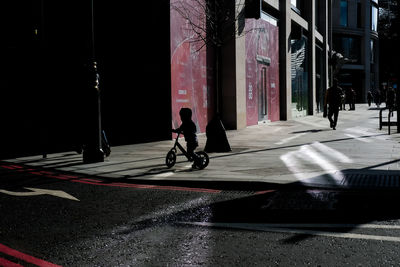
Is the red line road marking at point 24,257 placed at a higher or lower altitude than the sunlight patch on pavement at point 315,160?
lower

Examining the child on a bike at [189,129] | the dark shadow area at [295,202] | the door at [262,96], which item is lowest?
the dark shadow area at [295,202]

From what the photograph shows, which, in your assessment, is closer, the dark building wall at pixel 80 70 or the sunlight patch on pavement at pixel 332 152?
the sunlight patch on pavement at pixel 332 152

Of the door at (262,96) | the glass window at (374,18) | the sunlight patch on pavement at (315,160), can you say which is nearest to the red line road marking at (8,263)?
the sunlight patch on pavement at (315,160)

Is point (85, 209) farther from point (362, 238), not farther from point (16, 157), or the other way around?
point (16, 157)

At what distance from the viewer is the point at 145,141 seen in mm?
15727

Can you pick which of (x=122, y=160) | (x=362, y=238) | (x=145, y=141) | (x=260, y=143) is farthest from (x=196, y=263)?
(x=145, y=141)

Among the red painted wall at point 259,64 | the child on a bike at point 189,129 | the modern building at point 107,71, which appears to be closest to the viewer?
the child on a bike at point 189,129

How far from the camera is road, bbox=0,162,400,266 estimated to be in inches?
163

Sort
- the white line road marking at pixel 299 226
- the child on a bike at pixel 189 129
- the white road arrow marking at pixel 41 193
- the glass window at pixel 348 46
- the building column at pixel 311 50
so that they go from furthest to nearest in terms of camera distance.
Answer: the glass window at pixel 348 46 → the building column at pixel 311 50 → the child on a bike at pixel 189 129 → the white road arrow marking at pixel 41 193 → the white line road marking at pixel 299 226

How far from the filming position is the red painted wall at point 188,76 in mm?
16203

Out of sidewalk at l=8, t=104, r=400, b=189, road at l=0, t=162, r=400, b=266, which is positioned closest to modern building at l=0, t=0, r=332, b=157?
sidewalk at l=8, t=104, r=400, b=189

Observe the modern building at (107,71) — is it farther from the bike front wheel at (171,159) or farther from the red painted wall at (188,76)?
the bike front wheel at (171,159)

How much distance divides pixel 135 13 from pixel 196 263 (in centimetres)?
1375

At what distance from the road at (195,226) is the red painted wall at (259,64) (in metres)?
14.7
